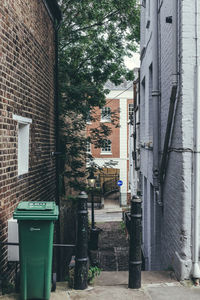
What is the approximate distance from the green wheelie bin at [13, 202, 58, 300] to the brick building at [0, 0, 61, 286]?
66 centimetres

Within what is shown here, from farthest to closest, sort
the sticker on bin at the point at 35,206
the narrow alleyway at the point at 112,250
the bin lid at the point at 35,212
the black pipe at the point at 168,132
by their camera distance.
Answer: the narrow alleyway at the point at 112,250 < the black pipe at the point at 168,132 < the sticker on bin at the point at 35,206 < the bin lid at the point at 35,212

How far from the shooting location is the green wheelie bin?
439cm

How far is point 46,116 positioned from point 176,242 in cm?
443

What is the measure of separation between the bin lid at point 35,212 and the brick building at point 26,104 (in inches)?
24.9

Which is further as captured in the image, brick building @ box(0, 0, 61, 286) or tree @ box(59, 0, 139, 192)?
tree @ box(59, 0, 139, 192)

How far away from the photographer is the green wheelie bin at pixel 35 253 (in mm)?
4387

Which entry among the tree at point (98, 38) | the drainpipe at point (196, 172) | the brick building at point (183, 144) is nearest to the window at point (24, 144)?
the brick building at point (183, 144)

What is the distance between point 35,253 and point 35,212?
18.5 inches

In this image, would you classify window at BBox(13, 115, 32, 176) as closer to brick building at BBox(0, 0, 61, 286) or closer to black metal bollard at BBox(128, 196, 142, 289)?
brick building at BBox(0, 0, 61, 286)

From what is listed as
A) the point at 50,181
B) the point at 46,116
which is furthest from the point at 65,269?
the point at 46,116

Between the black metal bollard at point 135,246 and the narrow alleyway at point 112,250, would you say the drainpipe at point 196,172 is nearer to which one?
the black metal bollard at point 135,246

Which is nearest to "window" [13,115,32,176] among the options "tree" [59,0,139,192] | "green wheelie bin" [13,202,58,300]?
"green wheelie bin" [13,202,58,300]

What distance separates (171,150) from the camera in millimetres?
6133

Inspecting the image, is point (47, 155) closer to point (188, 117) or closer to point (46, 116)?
point (46, 116)
